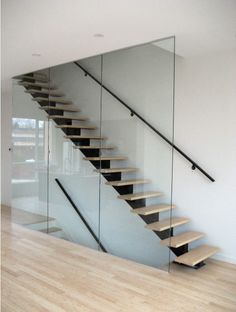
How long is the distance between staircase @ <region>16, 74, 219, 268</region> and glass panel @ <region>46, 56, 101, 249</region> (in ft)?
0.05

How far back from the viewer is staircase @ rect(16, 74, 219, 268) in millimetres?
3695

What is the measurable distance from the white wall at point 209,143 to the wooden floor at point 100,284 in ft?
1.73

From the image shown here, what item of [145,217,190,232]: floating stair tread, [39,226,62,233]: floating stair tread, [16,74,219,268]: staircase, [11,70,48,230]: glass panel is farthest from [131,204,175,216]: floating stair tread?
[11,70,48,230]: glass panel

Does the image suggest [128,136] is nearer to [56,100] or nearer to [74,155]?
[74,155]

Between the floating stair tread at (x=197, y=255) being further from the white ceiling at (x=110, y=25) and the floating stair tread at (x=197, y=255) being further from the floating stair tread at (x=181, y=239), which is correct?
the white ceiling at (x=110, y=25)

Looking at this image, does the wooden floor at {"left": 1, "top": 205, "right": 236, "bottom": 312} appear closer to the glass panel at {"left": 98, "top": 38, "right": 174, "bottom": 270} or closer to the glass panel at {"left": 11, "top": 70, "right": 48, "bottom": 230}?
the glass panel at {"left": 98, "top": 38, "right": 174, "bottom": 270}

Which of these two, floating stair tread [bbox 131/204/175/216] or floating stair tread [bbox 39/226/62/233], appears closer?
floating stair tread [bbox 131/204/175/216]

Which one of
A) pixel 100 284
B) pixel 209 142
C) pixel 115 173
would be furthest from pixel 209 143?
pixel 100 284

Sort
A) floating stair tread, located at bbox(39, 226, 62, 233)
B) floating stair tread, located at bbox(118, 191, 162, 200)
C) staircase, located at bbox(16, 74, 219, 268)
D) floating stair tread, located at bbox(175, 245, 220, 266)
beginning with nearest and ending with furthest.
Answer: floating stair tread, located at bbox(175, 245, 220, 266), staircase, located at bbox(16, 74, 219, 268), floating stair tread, located at bbox(118, 191, 162, 200), floating stair tread, located at bbox(39, 226, 62, 233)

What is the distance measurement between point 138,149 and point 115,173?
19.6 inches

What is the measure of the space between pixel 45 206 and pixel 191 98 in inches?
112

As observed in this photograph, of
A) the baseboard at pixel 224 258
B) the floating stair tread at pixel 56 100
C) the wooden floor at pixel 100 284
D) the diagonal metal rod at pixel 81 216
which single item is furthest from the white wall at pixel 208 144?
the floating stair tread at pixel 56 100

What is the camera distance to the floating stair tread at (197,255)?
11.3 feet

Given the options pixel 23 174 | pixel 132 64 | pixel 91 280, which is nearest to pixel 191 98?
pixel 132 64
